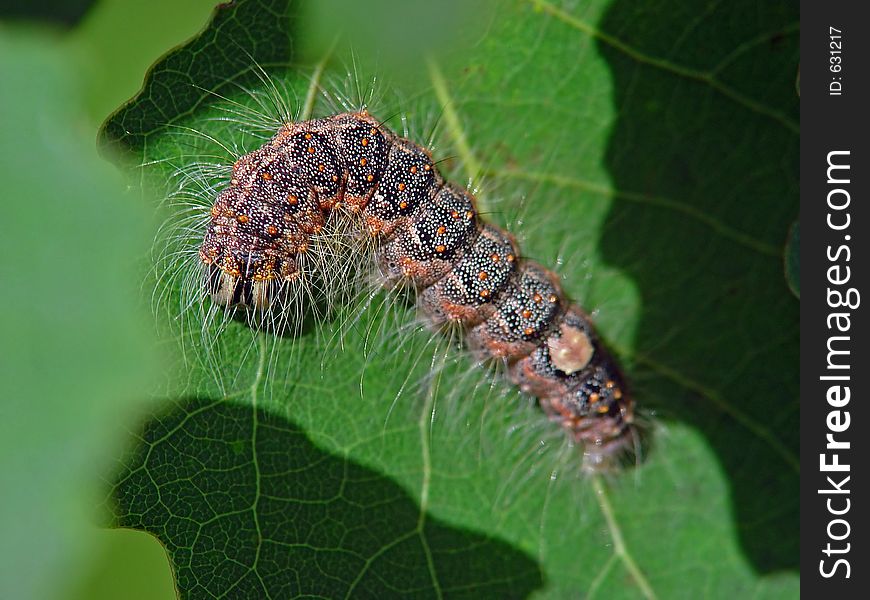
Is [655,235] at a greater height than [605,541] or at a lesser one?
greater

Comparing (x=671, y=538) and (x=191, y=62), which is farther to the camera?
(x=671, y=538)

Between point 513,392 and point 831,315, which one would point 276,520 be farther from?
point 831,315

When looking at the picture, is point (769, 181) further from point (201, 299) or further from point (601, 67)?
point (201, 299)

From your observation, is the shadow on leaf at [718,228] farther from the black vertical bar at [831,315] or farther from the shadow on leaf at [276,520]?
the shadow on leaf at [276,520]

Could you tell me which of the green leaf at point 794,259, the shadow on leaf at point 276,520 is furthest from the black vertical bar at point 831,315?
the shadow on leaf at point 276,520

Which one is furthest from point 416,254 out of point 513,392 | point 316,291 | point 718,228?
point 718,228

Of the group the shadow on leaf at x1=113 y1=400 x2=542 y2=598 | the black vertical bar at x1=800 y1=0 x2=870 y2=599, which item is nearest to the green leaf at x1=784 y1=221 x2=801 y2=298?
the black vertical bar at x1=800 y1=0 x2=870 y2=599

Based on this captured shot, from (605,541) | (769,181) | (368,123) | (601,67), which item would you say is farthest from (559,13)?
(605,541)

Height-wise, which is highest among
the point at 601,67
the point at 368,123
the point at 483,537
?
the point at 601,67
